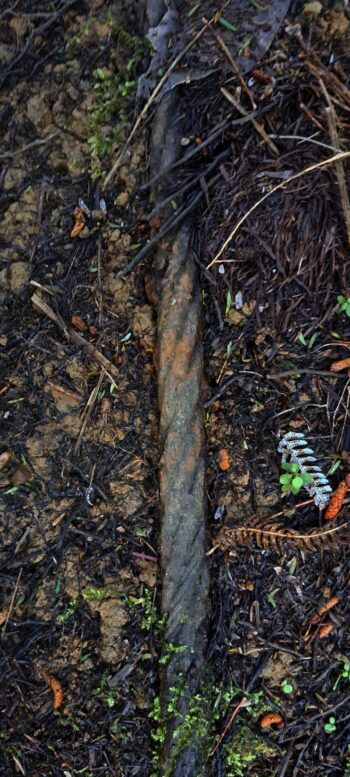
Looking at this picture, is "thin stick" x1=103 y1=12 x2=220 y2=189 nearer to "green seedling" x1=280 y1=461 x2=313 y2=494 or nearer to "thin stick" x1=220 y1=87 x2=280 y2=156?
"thin stick" x1=220 y1=87 x2=280 y2=156

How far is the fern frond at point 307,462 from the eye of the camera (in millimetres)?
2721

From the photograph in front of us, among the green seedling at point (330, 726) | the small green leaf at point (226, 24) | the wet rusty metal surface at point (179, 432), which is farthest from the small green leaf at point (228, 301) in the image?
the green seedling at point (330, 726)

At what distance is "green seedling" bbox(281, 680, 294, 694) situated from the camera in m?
2.71

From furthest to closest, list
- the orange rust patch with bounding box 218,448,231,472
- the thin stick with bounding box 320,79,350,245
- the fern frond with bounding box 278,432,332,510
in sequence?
the orange rust patch with bounding box 218,448,231,472 → the fern frond with bounding box 278,432,332,510 → the thin stick with bounding box 320,79,350,245

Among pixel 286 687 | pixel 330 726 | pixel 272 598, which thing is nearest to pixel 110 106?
pixel 272 598

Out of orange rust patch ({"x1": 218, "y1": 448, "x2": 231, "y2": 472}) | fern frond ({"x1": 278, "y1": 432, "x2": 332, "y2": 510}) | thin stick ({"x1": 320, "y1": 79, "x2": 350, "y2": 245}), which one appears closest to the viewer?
thin stick ({"x1": 320, "y1": 79, "x2": 350, "y2": 245})

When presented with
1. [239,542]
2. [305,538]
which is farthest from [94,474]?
[305,538]

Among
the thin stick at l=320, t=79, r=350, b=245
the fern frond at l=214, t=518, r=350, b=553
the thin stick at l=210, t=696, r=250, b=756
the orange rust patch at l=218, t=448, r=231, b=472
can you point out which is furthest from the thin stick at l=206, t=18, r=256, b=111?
the thin stick at l=210, t=696, r=250, b=756

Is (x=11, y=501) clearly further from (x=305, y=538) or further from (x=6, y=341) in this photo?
(x=305, y=538)

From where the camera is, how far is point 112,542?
111 inches

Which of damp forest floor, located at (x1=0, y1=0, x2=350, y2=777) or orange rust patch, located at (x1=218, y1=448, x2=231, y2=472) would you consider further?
orange rust patch, located at (x1=218, y1=448, x2=231, y2=472)

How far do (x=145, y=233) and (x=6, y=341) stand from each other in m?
0.75

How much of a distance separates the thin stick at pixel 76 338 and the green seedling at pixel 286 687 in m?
1.41

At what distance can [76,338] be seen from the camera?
113 inches
